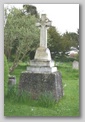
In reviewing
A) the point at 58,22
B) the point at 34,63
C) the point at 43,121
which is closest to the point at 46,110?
the point at 43,121

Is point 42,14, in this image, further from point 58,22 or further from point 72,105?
point 72,105

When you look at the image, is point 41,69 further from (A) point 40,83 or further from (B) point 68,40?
(B) point 68,40

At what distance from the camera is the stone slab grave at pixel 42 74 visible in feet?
19.5

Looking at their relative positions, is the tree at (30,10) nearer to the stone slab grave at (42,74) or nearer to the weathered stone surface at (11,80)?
the stone slab grave at (42,74)

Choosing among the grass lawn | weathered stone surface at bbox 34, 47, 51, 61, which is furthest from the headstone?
weathered stone surface at bbox 34, 47, 51, 61

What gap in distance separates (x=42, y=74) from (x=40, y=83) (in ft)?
0.35

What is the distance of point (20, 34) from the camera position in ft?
19.8

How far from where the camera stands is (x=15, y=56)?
600 centimetres

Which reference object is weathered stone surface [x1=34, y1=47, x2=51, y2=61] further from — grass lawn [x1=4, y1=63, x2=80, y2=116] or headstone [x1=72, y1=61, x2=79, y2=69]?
headstone [x1=72, y1=61, x2=79, y2=69]

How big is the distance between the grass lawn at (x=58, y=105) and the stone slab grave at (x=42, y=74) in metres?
0.09

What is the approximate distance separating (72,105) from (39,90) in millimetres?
417

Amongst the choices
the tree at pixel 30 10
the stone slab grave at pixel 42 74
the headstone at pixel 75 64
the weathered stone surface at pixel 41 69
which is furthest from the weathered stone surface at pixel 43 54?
the tree at pixel 30 10

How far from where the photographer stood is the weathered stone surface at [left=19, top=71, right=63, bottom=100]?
593 cm

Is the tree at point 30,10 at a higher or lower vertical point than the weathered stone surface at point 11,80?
higher
